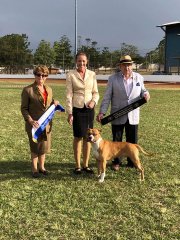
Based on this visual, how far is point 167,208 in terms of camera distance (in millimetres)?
4965

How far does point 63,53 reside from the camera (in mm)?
65188

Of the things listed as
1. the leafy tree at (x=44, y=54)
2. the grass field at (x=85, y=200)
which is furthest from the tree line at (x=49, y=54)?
the grass field at (x=85, y=200)

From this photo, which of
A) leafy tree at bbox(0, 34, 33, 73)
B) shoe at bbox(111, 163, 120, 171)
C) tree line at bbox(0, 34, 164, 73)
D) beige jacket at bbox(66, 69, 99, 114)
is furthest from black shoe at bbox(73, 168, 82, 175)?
leafy tree at bbox(0, 34, 33, 73)

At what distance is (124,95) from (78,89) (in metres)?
0.88

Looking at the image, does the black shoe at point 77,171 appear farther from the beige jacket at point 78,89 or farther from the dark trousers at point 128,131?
the beige jacket at point 78,89

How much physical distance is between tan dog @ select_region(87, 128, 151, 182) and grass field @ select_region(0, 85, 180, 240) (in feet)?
0.78

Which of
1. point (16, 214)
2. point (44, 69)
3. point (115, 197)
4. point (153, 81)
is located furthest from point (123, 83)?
point (153, 81)

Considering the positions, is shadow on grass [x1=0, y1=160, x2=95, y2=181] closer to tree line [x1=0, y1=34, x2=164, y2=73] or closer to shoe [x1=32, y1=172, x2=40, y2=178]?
shoe [x1=32, y1=172, x2=40, y2=178]

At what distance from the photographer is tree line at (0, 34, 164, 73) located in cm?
4969

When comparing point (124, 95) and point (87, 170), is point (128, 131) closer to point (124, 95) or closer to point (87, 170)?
point (124, 95)

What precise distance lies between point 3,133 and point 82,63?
451 cm

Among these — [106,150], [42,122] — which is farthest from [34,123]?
[106,150]

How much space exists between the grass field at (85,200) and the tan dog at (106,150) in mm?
237

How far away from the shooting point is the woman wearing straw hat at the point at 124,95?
6.51m
